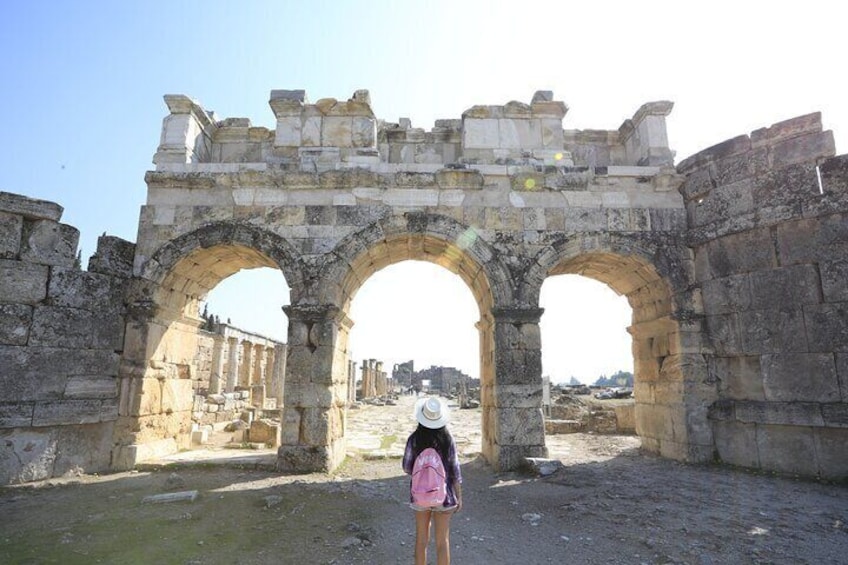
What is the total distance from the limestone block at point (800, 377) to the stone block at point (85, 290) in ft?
30.2

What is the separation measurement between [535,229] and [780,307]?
11.3 feet

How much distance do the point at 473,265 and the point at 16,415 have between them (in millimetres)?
6381

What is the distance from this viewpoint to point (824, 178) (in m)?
6.41

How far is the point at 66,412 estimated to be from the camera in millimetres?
6312

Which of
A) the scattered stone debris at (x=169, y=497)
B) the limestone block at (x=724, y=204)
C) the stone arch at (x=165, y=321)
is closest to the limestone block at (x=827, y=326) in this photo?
the limestone block at (x=724, y=204)

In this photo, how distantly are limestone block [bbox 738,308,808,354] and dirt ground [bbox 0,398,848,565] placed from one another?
1.67 meters

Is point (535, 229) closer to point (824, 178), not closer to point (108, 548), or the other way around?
point (824, 178)

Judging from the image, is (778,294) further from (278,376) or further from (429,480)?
(278,376)

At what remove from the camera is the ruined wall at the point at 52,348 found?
19.8 ft

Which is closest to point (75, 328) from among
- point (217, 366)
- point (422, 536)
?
point (422, 536)

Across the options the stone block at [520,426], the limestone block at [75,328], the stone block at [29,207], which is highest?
the stone block at [29,207]

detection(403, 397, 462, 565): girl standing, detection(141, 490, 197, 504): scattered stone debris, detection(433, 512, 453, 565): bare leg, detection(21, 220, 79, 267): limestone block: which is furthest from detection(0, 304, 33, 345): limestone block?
detection(433, 512, 453, 565): bare leg

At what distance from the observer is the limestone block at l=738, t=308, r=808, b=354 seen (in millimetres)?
6301

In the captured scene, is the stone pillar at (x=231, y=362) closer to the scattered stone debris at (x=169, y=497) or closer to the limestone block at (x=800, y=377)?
the scattered stone debris at (x=169, y=497)
